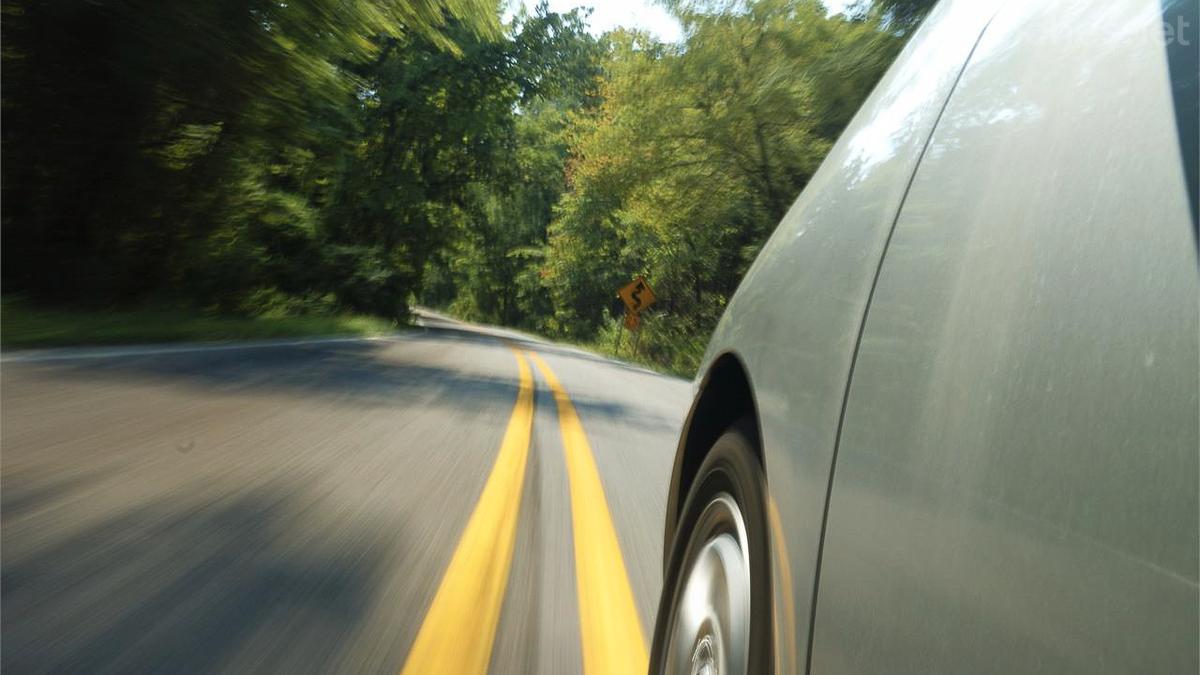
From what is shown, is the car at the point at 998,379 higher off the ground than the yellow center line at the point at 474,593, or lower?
higher

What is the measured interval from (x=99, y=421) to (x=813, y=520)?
586cm

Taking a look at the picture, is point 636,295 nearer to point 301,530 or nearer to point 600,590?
point 301,530

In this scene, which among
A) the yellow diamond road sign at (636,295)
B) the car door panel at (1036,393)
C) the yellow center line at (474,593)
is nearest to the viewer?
the car door panel at (1036,393)

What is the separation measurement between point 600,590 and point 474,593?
0.49 metres

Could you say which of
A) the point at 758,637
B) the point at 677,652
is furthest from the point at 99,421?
the point at 758,637

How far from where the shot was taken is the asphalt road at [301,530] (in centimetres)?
289

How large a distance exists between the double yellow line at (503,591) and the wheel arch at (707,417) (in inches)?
23.9

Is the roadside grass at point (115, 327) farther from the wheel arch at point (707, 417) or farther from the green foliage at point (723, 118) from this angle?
the green foliage at point (723, 118)

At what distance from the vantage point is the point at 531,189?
55031 millimetres

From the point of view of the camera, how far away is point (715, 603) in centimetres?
201

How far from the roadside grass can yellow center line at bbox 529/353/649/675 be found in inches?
267

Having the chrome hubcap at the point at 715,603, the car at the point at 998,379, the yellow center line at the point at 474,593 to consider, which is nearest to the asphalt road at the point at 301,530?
the yellow center line at the point at 474,593

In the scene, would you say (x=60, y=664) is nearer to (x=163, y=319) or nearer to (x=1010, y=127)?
(x=1010, y=127)

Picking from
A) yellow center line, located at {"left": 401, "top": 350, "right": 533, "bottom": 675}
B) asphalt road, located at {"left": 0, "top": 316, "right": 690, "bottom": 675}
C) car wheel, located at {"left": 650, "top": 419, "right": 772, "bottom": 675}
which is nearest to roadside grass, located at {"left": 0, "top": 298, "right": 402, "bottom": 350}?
asphalt road, located at {"left": 0, "top": 316, "right": 690, "bottom": 675}
